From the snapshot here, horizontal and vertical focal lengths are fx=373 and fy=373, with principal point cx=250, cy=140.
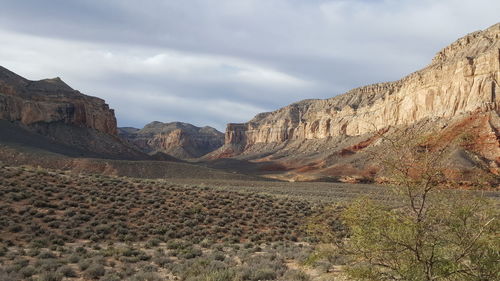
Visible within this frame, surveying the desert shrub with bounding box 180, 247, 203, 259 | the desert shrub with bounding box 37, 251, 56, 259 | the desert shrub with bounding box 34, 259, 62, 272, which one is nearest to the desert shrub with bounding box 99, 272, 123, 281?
the desert shrub with bounding box 34, 259, 62, 272

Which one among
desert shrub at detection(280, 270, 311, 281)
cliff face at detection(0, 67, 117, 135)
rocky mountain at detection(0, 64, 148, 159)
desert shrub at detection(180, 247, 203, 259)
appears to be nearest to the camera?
desert shrub at detection(280, 270, 311, 281)

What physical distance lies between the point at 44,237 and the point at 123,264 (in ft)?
17.9

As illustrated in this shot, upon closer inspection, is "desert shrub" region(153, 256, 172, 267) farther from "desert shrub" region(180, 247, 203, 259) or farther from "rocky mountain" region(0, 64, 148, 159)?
"rocky mountain" region(0, 64, 148, 159)

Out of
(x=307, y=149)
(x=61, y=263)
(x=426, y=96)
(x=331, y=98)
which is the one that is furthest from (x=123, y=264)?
(x=331, y=98)

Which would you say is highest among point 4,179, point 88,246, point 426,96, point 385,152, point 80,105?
point 426,96

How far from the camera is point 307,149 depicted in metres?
146

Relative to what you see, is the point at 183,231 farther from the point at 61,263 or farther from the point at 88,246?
the point at 61,263

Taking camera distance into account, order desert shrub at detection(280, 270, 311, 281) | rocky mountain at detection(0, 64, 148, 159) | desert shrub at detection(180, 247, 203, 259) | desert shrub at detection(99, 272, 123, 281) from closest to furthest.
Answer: desert shrub at detection(99, 272, 123, 281)
desert shrub at detection(280, 270, 311, 281)
desert shrub at detection(180, 247, 203, 259)
rocky mountain at detection(0, 64, 148, 159)

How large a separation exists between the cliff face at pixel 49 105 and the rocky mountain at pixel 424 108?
62.8 metres

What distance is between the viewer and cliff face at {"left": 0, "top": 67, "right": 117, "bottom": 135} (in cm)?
9506

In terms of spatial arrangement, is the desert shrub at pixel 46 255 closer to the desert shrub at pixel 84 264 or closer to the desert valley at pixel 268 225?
the desert valley at pixel 268 225

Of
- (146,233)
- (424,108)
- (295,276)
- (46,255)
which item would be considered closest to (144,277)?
(295,276)

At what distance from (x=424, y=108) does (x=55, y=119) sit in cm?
10032

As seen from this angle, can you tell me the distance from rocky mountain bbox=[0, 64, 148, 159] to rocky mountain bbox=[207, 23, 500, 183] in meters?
56.5
